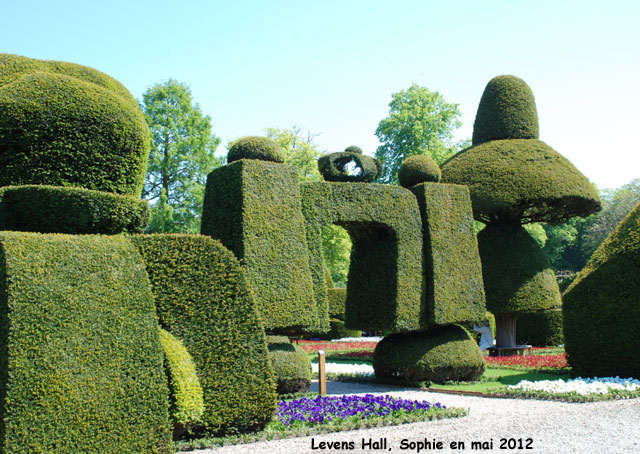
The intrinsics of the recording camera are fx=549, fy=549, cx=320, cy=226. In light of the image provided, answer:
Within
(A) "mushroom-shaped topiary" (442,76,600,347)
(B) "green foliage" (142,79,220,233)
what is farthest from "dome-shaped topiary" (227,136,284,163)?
(B) "green foliage" (142,79,220,233)

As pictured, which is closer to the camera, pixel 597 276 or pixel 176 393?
pixel 176 393

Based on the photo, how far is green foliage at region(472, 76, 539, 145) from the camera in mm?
18906

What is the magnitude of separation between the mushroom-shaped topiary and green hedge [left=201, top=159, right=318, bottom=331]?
9117 mm

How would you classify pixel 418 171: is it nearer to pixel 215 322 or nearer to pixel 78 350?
pixel 215 322

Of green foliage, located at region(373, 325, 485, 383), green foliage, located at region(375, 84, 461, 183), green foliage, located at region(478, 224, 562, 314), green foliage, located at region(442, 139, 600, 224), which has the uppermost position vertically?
Result: green foliage, located at region(375, 84, 461, 183)

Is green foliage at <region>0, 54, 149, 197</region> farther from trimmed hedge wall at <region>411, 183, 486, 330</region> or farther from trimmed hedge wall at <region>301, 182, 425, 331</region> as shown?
trimmed hedge wall at <region>411, 183, 486, 330</region>

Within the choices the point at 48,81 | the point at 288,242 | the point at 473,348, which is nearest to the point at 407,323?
the point at 473,348

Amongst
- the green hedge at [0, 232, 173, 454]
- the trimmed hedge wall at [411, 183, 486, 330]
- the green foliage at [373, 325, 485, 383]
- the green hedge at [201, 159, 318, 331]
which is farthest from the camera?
the trimmed hedge wall at [411, 183, 486, 330]

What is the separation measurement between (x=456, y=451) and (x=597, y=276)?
23.5ft

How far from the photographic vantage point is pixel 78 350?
18.1 ft

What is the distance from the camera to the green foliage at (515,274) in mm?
17672

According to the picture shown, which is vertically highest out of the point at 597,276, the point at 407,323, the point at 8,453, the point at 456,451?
the point at 597,276

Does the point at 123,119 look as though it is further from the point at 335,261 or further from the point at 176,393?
the point at 335,261

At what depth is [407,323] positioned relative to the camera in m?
11.8
